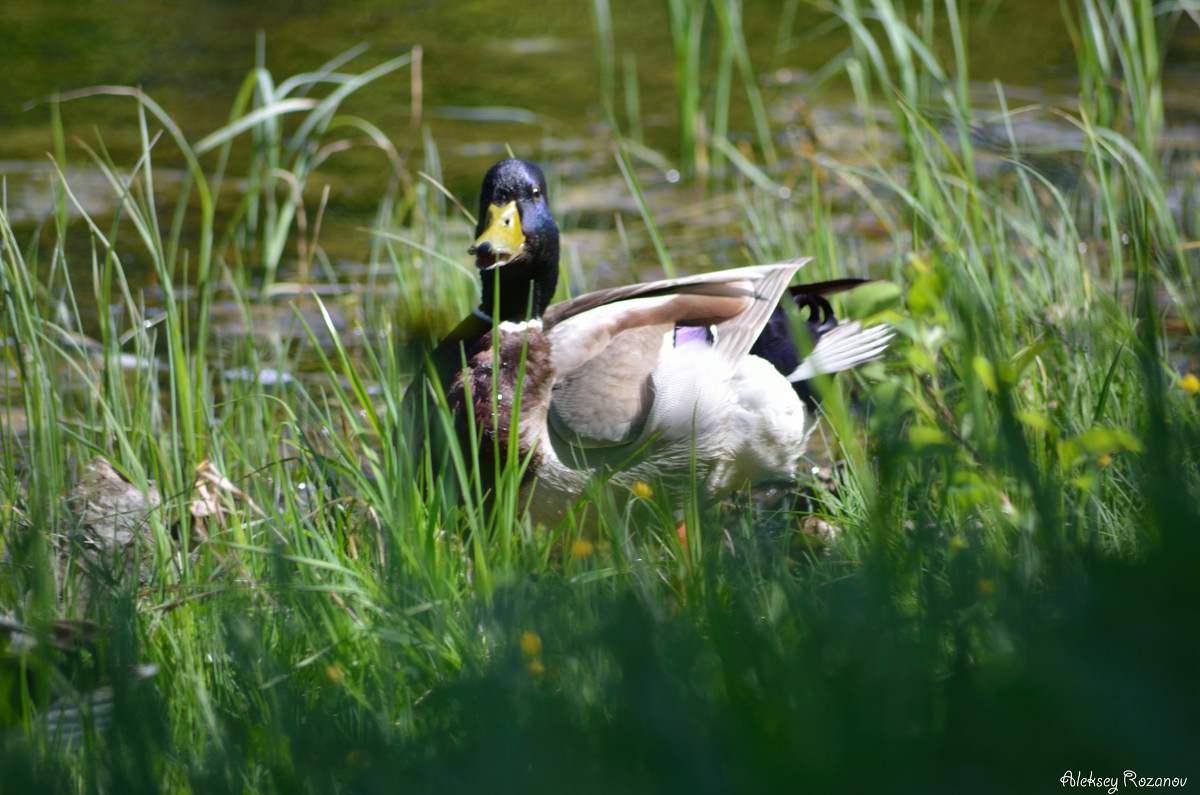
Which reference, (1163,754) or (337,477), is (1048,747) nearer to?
(1163,754)

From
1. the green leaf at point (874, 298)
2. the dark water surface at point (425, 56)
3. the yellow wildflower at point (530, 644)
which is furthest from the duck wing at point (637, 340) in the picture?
the dark water surface at point (425, 56)

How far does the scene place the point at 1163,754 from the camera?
997 mm

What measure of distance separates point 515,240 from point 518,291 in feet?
0.79

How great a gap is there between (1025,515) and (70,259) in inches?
170

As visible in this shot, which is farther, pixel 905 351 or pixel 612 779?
pixel 905 351

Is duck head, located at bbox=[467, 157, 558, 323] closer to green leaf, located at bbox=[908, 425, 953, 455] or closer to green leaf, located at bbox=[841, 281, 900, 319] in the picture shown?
green leaf, located at bbox=[841, 281, 900, 319]

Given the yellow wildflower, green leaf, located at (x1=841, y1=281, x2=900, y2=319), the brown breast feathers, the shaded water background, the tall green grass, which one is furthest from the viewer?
the shaded water background

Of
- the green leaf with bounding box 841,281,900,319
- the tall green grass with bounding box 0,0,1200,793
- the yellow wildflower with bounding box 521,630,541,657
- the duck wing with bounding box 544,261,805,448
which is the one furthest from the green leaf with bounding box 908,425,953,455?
the duck wing with bounding box 544,261,805,448

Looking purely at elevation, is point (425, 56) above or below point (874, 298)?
above

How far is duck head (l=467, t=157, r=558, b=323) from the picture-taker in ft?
8.98

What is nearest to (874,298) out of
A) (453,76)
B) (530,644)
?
(530,644)

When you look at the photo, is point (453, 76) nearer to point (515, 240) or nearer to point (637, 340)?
point (515, 240)

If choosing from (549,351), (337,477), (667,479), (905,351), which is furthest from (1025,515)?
(337,477)

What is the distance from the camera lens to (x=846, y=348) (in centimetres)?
291
